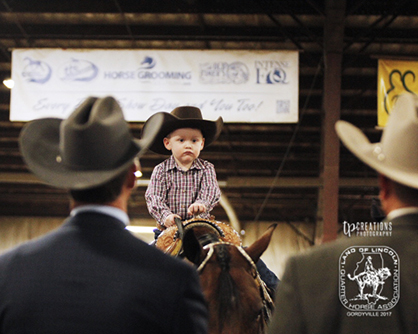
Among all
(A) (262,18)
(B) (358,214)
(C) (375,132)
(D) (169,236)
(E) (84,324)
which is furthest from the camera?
(B) (358,214)

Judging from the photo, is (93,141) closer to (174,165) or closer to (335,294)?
(335,294)

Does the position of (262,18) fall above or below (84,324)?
above

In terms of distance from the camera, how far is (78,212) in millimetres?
1977

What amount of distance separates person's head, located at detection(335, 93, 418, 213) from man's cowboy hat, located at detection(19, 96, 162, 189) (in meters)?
0.73

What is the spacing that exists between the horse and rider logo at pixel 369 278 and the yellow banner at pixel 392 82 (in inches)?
328

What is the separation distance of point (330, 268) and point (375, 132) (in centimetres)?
1391

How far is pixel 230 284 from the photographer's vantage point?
10.5 ft

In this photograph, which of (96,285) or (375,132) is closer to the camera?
A: (96,285)

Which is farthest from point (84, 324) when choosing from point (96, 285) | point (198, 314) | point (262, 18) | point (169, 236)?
point (262, 18)

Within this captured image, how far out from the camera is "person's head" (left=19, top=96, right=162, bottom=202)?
1.95 meters

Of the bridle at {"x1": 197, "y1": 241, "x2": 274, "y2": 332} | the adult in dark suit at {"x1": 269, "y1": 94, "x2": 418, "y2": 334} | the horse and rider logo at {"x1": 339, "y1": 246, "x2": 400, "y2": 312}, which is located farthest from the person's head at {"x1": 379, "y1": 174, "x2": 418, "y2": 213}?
the bridle at {"x1": 197, "y1": 241, "x2": 274, "y2": 332}

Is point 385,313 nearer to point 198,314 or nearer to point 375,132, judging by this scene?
point 198,314

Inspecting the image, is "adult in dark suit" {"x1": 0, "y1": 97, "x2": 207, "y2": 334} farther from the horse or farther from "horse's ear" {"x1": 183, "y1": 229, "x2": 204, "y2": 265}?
"horse's ear" {"x1": 183, "y1": 229, "x2": 204, "y2": 265}

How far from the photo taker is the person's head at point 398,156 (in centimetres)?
191
